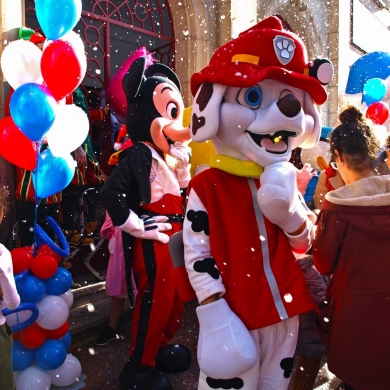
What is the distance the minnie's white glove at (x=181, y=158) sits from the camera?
2.98 m

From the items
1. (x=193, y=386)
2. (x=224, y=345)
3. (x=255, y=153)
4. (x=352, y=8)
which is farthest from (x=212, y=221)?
(x=352, y=8)

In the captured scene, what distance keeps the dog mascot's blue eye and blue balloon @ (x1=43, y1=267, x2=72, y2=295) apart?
1606mm

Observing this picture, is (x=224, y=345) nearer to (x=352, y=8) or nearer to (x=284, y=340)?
(x=284, y=340)

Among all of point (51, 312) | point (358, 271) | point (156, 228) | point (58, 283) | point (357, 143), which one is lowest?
point (51, 312)

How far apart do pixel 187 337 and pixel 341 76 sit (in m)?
6.19

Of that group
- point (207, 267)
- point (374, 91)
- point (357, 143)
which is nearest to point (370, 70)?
point (374, 91)

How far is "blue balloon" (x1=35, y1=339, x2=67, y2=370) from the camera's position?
264cm

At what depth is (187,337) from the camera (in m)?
3.82

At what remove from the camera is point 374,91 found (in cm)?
393

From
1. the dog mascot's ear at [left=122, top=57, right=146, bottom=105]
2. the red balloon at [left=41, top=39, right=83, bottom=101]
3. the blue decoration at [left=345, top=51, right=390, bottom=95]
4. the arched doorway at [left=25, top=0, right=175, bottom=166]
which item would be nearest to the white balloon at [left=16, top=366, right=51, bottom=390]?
the red balloon at [left=41, top=39, right=83, bottom=101]

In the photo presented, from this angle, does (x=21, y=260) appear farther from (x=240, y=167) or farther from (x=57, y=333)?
(x=240, y=167)

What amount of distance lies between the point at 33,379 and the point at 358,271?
6.45ft

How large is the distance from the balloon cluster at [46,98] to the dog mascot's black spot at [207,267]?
50.7 inches

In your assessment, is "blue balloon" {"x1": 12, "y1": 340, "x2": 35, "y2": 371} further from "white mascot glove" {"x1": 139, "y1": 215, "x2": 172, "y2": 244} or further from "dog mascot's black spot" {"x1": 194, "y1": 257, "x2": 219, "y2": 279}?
"dog mascot's black spot" {"x1": 194, "y1": 257, "x2": 219, "y2": 279}
